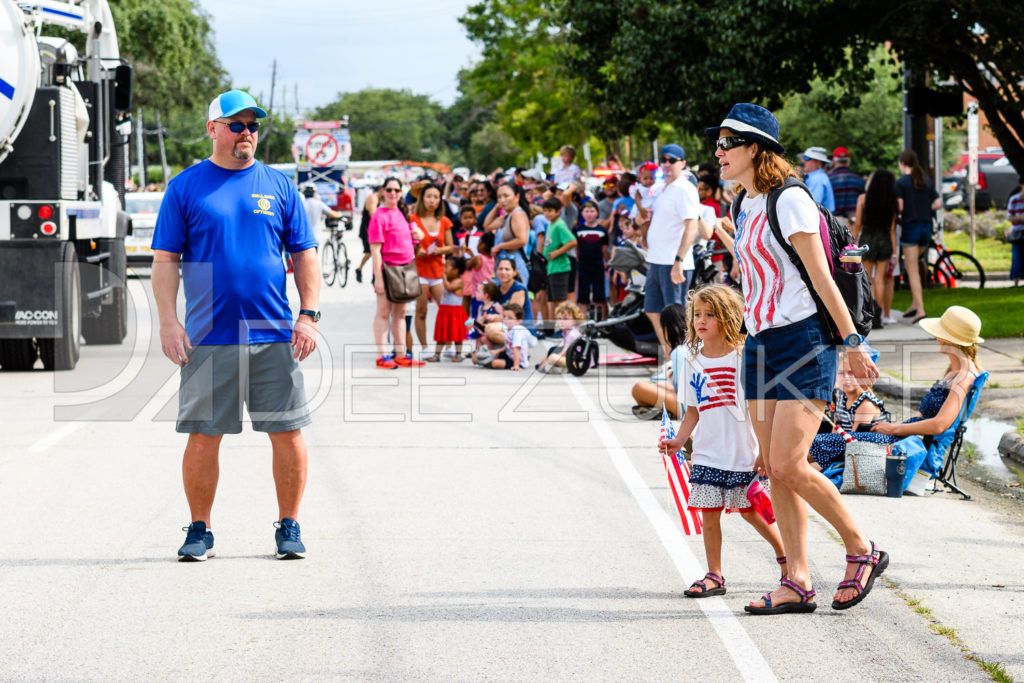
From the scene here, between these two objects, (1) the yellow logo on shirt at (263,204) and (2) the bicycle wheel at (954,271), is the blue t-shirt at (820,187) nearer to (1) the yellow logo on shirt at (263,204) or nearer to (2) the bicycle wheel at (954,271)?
(2) the bicycle wheel at (954,271)

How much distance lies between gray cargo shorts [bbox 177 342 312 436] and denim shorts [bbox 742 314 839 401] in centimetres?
221

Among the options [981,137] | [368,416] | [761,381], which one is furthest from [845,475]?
[981,137]

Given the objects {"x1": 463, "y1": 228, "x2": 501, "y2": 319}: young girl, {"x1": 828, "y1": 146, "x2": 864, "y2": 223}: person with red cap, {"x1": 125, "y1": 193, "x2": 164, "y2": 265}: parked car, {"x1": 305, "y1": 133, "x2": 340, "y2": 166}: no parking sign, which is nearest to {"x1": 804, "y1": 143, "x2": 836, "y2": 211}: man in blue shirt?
{"x1": 828, "y1": 146, "x2": 864, "y2": 223}: person with red cap

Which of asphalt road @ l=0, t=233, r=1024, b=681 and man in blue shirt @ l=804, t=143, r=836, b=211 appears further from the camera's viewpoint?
man in blue shirt @ l=804, t=143, r=836, b=211

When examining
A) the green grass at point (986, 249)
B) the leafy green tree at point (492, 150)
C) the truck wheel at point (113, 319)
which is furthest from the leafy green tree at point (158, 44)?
the leafy green tree at point (492, 150)

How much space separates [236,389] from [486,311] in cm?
845

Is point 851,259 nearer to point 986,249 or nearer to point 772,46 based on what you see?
point 772,46

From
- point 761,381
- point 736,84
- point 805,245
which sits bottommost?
point 761,381

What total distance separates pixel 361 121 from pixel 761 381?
18404 centimetres

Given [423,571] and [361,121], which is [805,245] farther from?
[361,121]

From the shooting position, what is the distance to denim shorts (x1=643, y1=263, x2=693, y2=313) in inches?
498

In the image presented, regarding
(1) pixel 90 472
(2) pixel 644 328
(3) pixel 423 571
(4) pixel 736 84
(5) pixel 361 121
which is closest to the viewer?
(3) pixel 423 571

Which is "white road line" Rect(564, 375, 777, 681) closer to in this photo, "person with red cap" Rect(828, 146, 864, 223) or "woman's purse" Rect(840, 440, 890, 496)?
"woman's purse" Rect(840, 440, 890, 496)

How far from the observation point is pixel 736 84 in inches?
750
